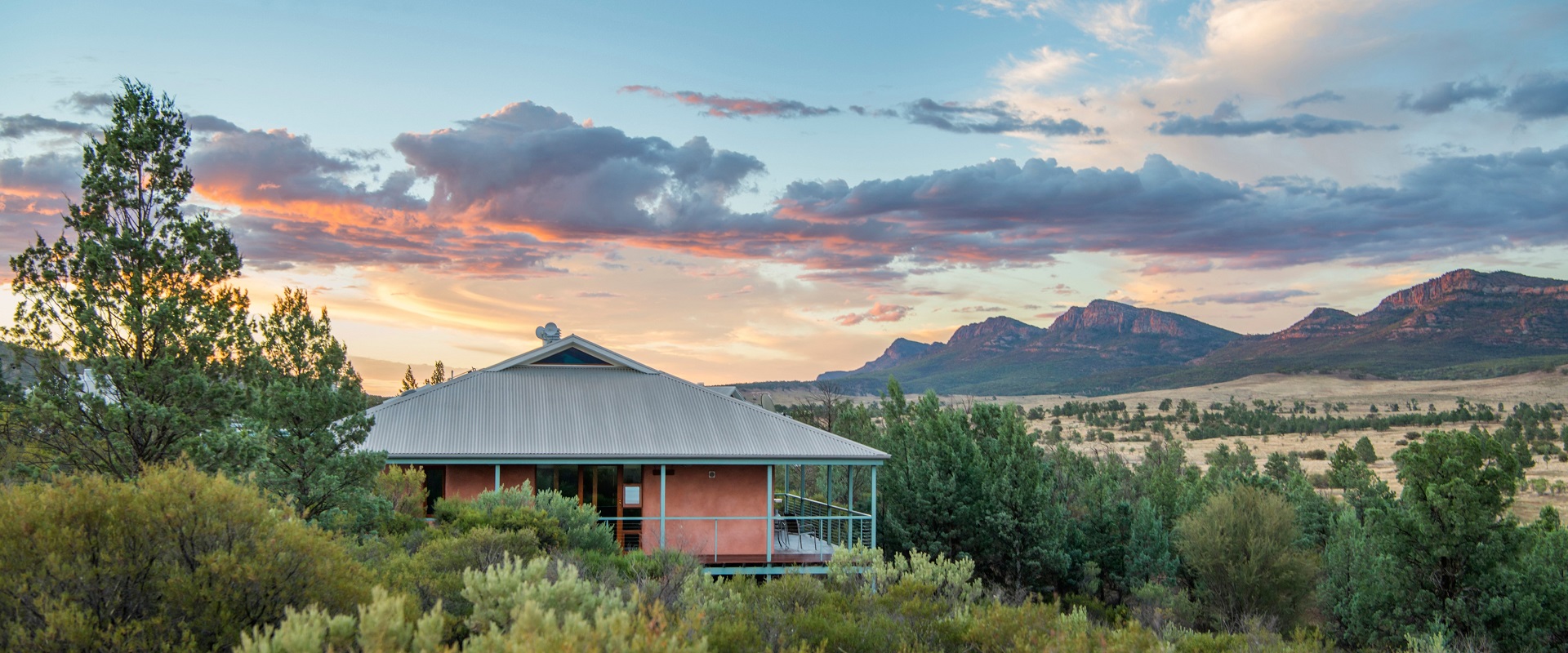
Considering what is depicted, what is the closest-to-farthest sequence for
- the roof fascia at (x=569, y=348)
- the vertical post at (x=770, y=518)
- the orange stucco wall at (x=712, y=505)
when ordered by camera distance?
1. the vertical post at (x=770, y=518)
2. the orange stucco wall at (x=712, y=505)
3. the roof fascia at (x=569, y=348)

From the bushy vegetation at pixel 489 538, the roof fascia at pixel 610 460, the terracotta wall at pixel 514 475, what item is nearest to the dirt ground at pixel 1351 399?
the bushy vegetation at pixel 489 538

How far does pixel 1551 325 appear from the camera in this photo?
108875 millimetres

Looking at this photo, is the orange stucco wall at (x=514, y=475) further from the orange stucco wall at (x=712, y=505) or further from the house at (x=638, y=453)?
the orange stucco wall at (x=712, y=505)

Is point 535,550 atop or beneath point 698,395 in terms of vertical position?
beneath

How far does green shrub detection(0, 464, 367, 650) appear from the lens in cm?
628

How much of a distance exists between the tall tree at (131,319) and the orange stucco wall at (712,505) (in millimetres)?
8791

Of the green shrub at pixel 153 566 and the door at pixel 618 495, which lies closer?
the green shrub at pixel 153 566

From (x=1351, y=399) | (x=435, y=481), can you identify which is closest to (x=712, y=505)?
(x=435, y=481)

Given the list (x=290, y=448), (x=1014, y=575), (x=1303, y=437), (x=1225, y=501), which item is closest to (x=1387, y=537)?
(x=1225, y=501)

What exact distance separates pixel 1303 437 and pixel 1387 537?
144ft

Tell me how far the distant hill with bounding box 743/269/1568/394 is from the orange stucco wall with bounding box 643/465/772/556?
82.9 metres

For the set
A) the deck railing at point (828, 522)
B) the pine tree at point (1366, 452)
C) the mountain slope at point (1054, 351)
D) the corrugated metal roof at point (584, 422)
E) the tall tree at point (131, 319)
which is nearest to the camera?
the tall tree at point (131, 319)

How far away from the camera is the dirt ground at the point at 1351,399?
4234cm

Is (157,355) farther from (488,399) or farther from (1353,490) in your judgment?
(1353,490)
